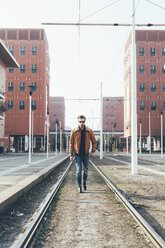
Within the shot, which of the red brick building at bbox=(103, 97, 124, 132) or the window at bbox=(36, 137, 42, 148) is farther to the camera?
the red brick building at bbox=(103, 97, 124, 132)

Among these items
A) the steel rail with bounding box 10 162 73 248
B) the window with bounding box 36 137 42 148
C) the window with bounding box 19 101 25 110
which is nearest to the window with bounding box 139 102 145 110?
the window with bounding box 19 101 25 110

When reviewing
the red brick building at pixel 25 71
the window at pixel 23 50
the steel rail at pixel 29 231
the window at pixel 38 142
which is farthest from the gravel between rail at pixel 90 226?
the window at pixel 38 142

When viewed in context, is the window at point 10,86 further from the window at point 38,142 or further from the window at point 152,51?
the window at point 152,51

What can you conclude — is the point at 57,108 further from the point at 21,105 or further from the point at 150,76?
the point at 150,76

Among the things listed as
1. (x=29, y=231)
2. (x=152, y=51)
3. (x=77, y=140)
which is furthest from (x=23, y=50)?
(x=29, y=231)

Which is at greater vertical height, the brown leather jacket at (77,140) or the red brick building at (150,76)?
the red brick building at (150,76)

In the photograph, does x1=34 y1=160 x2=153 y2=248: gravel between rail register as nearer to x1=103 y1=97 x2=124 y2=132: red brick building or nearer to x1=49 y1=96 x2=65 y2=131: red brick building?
x1=49 y1=96 x2=65 y2=131: red brick building

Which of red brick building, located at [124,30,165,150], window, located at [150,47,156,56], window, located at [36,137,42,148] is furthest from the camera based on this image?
window, located at [36,137,42,148]

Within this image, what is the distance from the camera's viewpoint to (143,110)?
60.2 meters

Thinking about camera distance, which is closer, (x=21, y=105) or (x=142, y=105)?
(x=21, y=105)

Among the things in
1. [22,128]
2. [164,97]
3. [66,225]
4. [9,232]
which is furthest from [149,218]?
[164,97]

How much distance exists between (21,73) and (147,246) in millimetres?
58842

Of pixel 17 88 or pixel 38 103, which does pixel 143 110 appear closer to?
pixel 38 103

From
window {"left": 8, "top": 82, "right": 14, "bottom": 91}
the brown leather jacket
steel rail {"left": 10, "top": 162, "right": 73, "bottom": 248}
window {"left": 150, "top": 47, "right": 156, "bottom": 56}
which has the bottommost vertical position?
steel rail {"left": 10, "top": 162, "right": 73, "bottom": 248}
